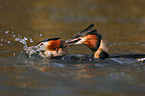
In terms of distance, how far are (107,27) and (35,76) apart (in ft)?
25.2

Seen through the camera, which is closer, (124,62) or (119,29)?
(124,62)

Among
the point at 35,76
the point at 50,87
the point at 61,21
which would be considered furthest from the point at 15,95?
the point at 61,21

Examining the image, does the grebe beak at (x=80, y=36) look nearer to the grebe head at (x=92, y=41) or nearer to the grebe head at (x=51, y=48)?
the grebe head at (x=92, y=41)

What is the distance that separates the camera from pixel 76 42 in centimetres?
614

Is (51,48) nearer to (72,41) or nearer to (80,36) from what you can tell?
(72,41)

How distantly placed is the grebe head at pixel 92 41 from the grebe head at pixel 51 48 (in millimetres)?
180

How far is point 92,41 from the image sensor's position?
6.13 m

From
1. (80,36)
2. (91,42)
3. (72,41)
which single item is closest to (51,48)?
(72,41)

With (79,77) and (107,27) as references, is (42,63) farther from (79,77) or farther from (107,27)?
(107,27)

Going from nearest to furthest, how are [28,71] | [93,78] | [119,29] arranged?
1. [93,78]
2. [28,71]
3. [119,29]

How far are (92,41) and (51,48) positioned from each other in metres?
0.88

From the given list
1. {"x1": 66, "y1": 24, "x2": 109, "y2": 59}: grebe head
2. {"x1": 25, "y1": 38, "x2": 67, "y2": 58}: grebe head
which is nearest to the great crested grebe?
{"x1": 66, "y1": 24, "x2": 109, "y2": 59}: grebe head

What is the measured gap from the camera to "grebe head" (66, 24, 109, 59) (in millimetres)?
6094

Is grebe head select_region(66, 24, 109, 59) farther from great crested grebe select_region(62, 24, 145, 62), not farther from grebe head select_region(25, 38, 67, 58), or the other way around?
grebe head select_region(25, 38, 67, 58)
